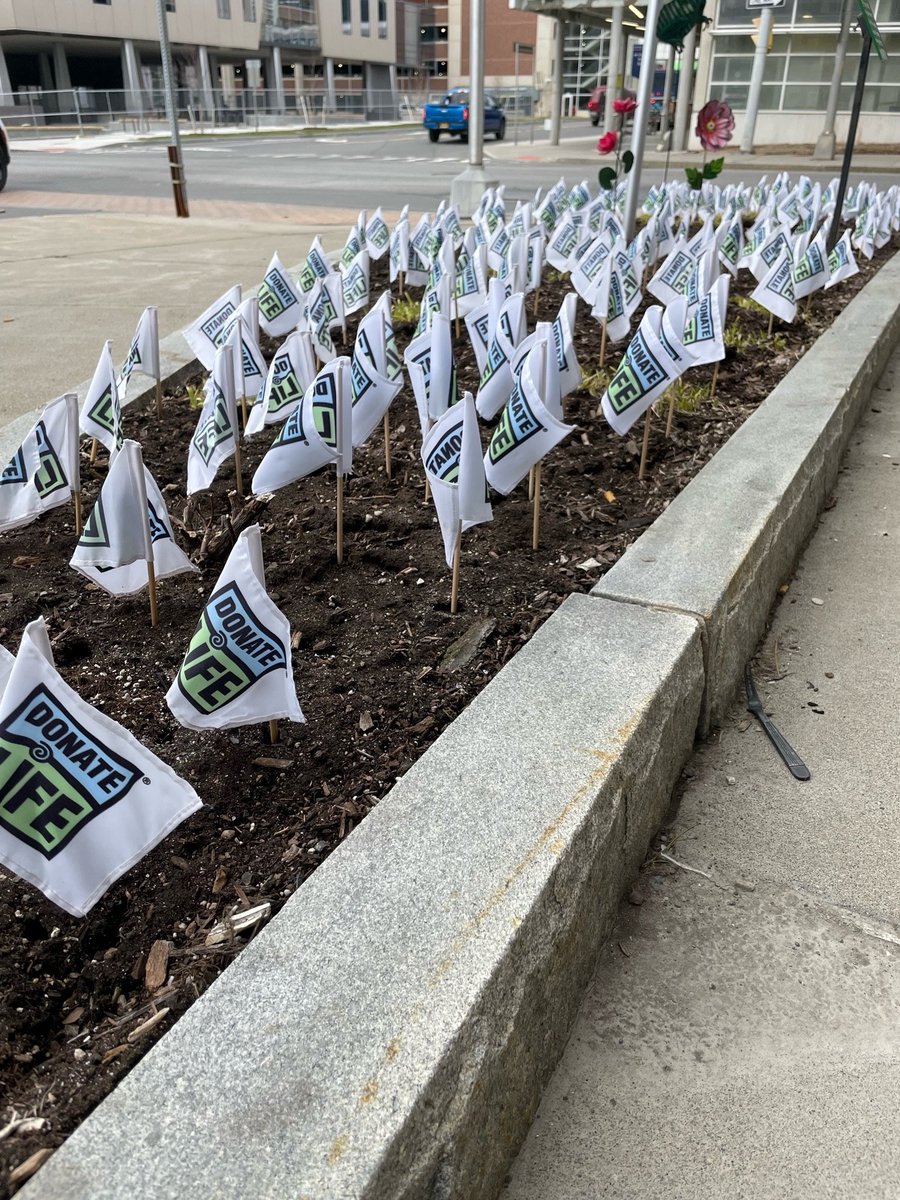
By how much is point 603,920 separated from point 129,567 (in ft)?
5.82

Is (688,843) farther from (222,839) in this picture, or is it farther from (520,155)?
(520,155)

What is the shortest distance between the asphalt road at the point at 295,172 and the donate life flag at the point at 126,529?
1428 centimetres

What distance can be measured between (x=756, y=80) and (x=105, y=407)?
1030 inches

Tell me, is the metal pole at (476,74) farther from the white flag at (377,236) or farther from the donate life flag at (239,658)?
the donate life flag at (239,658)

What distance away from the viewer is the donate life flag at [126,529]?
8.54 feet

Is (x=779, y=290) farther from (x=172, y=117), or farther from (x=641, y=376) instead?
(x=172, y=117)

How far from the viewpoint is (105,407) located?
3717 millimetres

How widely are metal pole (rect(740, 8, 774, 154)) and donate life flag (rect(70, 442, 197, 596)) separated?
26.1m

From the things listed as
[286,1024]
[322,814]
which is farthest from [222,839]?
[286,1024]

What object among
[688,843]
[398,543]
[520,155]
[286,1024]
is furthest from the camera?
[520,155]

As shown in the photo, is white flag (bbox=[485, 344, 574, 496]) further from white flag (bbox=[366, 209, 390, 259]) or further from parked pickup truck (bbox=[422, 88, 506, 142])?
parked pickup truck (bbox=[422, 88, 506, 142])

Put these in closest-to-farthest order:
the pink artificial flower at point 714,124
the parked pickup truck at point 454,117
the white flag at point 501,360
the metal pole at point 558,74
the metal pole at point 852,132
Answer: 1. the white flag at point 501,360
2. the metal pole at point 852,132
3. the pink artificial flower at point 714,124
4. the metal pole at point 558,74
5. the parked pickup truck at point 454,117

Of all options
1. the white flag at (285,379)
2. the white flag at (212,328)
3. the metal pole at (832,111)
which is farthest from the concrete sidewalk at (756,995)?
the metal pole at (832,111)

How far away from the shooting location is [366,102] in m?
55.5
